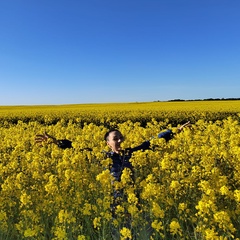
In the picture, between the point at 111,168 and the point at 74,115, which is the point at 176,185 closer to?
the point at 111,168

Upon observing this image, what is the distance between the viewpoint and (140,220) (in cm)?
339

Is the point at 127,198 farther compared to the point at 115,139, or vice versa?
the point at 115,139

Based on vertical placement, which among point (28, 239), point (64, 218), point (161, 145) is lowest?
point (28, 239)

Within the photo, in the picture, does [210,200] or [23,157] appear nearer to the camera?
[210,200]

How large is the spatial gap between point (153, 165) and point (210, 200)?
2524mm

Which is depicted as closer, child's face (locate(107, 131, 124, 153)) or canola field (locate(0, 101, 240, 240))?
canola field (locate(0, 101, 240, 240))

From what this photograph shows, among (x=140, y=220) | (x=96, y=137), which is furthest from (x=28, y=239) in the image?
(x=96, y=137)

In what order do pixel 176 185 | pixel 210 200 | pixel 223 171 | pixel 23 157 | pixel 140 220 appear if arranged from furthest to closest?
pixel 23 157 < pixel 223 171 < pixel 176 185 < pixel 140 220 < pixel 210 200

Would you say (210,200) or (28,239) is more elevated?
(210,200)

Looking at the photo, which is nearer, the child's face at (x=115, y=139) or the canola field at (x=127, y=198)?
the canola field at (x=127, y=198)

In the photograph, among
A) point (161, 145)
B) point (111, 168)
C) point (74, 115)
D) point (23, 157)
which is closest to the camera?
point (111, 168)

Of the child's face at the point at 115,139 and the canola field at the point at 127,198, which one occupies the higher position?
the child's face at the point at 115,139

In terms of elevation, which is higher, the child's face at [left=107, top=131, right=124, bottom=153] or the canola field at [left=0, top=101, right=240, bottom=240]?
the child's face at [left=107, top=131, right=124, bottom=153]

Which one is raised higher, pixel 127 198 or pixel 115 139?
pixel 115 139
